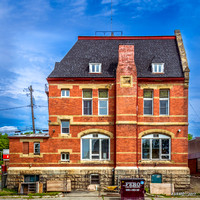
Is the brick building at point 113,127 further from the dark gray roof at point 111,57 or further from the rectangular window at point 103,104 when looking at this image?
the dark gray roof at point 111,57

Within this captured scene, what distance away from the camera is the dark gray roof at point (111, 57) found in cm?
2438

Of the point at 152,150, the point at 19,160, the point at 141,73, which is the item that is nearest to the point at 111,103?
the point at 141,73

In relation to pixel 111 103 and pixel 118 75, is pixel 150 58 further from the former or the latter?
pixel 111 103

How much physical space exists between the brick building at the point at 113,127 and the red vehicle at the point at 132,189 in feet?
13.7

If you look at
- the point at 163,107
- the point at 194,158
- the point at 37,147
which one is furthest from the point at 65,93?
the point at 194,158

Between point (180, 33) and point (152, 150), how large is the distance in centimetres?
1213

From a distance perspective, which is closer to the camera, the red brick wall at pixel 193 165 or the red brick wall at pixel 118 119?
the red brick wall at pixel 118 119

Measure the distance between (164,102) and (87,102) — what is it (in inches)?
267

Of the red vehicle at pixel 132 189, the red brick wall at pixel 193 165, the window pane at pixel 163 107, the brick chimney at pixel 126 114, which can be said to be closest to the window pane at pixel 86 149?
the brick chimney at pixel 126 114

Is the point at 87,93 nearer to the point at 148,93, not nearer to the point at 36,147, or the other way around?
the point at 148,93

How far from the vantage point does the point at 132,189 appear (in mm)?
18641

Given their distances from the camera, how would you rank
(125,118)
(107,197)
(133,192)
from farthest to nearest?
(125,118)
(107,197)
(133,192)

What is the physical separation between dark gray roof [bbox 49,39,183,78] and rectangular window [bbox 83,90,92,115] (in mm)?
1600

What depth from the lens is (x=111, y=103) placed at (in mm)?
23891
